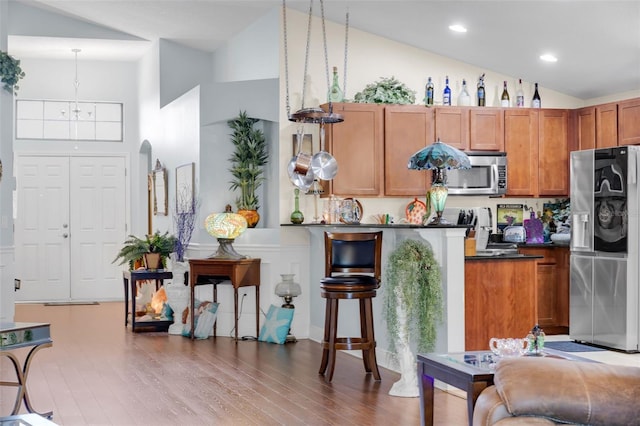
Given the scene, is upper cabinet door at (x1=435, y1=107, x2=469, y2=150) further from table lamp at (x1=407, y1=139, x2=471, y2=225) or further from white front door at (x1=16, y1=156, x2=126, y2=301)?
white front door at (x1=16, y1=156, x2=126, y2=301)

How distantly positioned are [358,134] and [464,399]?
10.8ft

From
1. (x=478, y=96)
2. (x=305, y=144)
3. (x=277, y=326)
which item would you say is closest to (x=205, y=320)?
(x=277, y=326)

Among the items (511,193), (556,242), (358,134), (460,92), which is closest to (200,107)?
(358,134)

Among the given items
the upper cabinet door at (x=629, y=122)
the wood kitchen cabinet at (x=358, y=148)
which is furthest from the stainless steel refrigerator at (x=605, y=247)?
the wood kitchen cabinet at (x=358, y=148)

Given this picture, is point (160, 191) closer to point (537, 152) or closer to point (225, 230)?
point (225, 230)

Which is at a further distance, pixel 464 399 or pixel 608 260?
pixel 608 260

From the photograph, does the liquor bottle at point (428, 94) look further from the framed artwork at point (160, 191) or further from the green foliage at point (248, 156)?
the framed artwork at point (160, 191)

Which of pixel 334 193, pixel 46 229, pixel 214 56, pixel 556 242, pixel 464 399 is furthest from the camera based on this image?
pixel 46 229

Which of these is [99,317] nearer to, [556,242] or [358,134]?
[358,134]

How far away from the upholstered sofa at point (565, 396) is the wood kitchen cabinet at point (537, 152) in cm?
596

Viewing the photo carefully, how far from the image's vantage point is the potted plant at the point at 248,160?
339 inches

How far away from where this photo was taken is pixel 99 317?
1002 cm

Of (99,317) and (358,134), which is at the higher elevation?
(358,134)

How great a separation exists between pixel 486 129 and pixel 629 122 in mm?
1378
